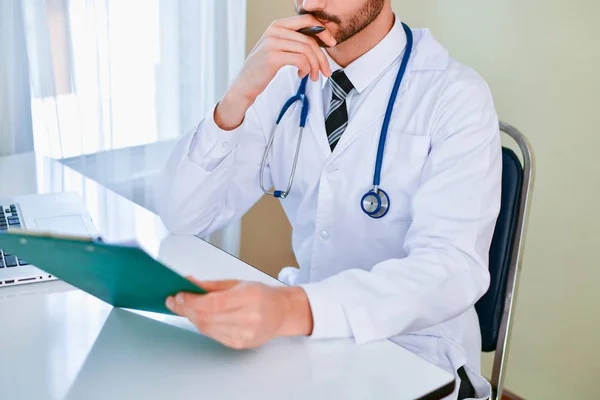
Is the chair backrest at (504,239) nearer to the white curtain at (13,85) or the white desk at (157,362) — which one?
the white desk at (157,362)

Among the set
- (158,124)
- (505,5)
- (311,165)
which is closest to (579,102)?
(505,5)

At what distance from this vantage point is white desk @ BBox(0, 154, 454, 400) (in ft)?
3.07

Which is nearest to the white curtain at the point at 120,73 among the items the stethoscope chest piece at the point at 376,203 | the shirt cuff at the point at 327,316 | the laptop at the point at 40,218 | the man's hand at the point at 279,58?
the laptop at the point at 40,218

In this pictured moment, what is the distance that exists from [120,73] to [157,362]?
118 cm

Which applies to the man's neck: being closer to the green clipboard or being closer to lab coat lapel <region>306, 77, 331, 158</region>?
lab coat lapel <region>306, 77, 331, 158</region>

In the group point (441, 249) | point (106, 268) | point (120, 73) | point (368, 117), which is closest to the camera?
point (106, 268)

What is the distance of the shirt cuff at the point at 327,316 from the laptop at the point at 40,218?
451 mm

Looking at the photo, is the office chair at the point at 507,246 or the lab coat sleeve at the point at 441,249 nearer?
the lab coat sleeve at the point at 441,249

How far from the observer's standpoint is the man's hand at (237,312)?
98 cm

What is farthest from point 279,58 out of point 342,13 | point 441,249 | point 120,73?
point 120,73

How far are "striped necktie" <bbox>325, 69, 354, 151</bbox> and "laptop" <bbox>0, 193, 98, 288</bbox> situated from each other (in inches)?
19.2

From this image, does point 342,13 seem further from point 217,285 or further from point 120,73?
point 120,73

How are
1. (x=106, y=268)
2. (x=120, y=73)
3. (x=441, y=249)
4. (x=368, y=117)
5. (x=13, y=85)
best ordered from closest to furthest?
1. (x=106, y=268)
2. (x=441, y=249)
3. (x=368, y=117)
4. (x=13, y=85)
5. (x=120, y=73)

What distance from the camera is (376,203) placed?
141 centimetres
